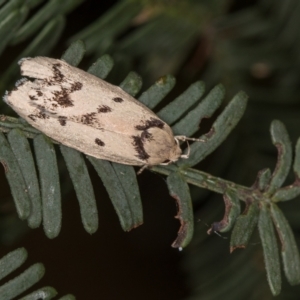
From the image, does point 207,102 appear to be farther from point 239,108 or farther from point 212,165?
point 212,165

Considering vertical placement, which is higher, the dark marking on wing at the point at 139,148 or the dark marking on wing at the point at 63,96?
the dark marking on wing at the point at 63,96

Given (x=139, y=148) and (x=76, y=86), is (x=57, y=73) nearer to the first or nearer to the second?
(x=76, y=86)

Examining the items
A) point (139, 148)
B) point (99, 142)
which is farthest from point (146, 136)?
point (99, 142)

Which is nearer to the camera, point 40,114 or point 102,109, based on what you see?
point 40,114

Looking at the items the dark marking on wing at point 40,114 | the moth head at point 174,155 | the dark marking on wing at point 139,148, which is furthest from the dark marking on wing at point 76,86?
the moth head at point 174,155

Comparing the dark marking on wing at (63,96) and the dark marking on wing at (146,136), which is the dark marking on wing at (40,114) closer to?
the dark marking on wing at (63,96)

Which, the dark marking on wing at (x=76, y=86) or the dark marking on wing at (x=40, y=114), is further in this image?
the dark marking on wing at (x=76, y=86)

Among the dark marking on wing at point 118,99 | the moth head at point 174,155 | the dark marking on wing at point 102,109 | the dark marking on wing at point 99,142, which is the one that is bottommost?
the dark marking on wing at point 99,142

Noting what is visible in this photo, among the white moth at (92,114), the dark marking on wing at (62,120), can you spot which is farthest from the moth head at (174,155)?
the dark marking on wing at (62,120)

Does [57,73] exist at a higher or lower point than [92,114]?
higher
